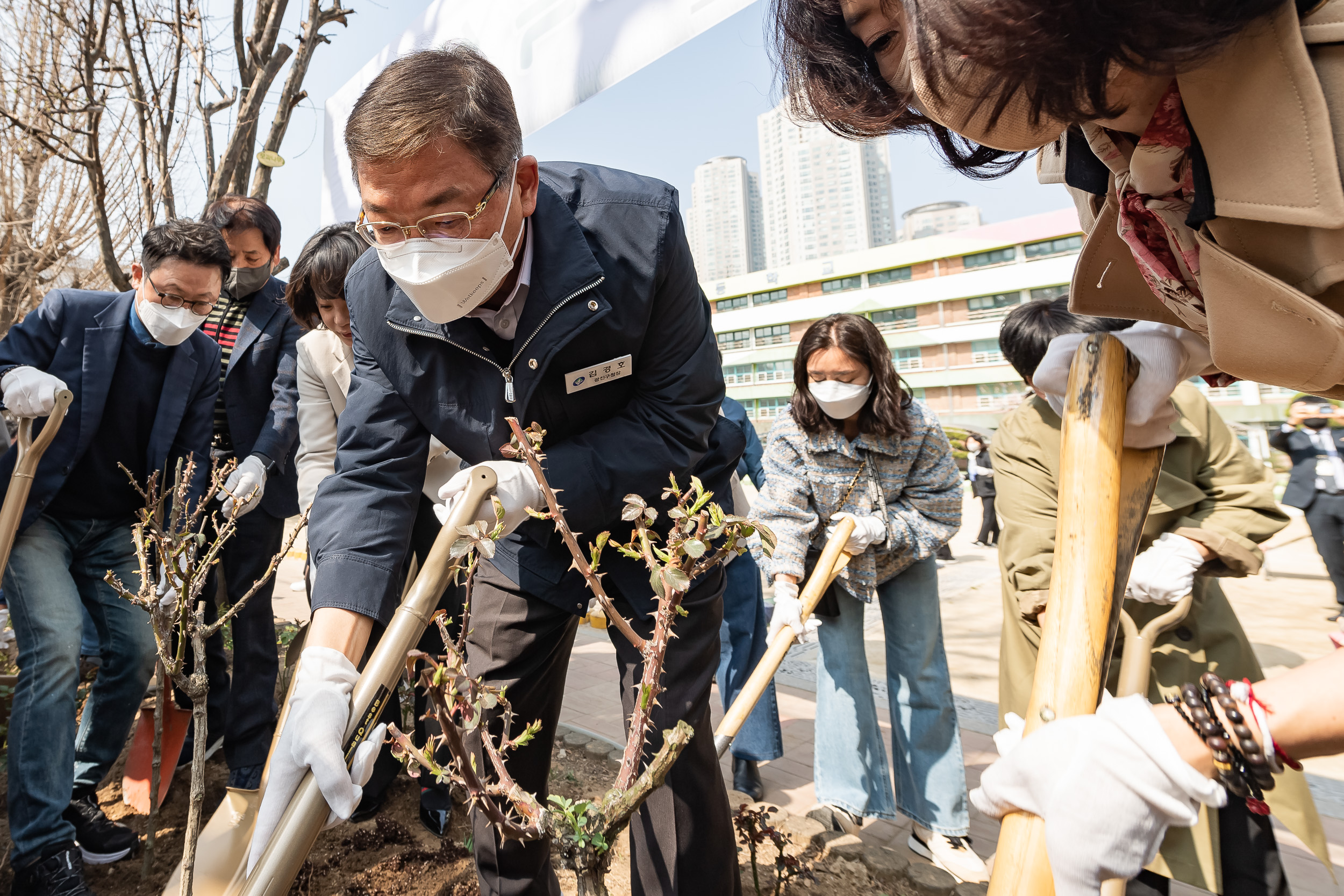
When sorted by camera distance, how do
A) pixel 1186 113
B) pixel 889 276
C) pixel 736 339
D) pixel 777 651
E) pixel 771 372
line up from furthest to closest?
pixel 736 339
pixel 771 372
pixel 889 276
pixel 777 651
pixel 1186 113

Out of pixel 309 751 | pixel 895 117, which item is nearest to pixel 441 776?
pixel 309 751

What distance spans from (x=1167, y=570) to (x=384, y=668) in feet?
6.13

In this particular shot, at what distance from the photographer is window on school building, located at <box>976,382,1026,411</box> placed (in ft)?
117

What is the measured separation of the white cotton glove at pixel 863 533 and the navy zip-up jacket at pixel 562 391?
3.40ft

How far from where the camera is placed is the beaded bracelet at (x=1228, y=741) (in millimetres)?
829

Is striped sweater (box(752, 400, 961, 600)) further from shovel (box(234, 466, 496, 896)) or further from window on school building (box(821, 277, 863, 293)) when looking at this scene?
window on school building (box(821, 277, 863, 293))

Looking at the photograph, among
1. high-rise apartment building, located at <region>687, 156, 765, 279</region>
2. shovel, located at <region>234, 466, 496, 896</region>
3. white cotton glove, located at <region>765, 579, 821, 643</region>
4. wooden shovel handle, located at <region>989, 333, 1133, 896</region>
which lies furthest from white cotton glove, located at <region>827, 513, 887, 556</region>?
high-rise apartment building, located at <region>687, 156, 765, 279</region>

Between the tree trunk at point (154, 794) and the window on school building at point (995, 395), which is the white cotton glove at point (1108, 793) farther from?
the window on school building at point (995, 395)

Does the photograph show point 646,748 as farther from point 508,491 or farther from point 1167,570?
point 1167,570

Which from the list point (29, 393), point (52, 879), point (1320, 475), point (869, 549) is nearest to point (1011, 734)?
point (869, 549)

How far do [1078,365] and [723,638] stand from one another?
2.55 m

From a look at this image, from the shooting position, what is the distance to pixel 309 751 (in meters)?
1.34

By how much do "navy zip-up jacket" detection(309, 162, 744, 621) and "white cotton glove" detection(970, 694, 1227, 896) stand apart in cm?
96

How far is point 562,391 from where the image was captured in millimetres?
1811
